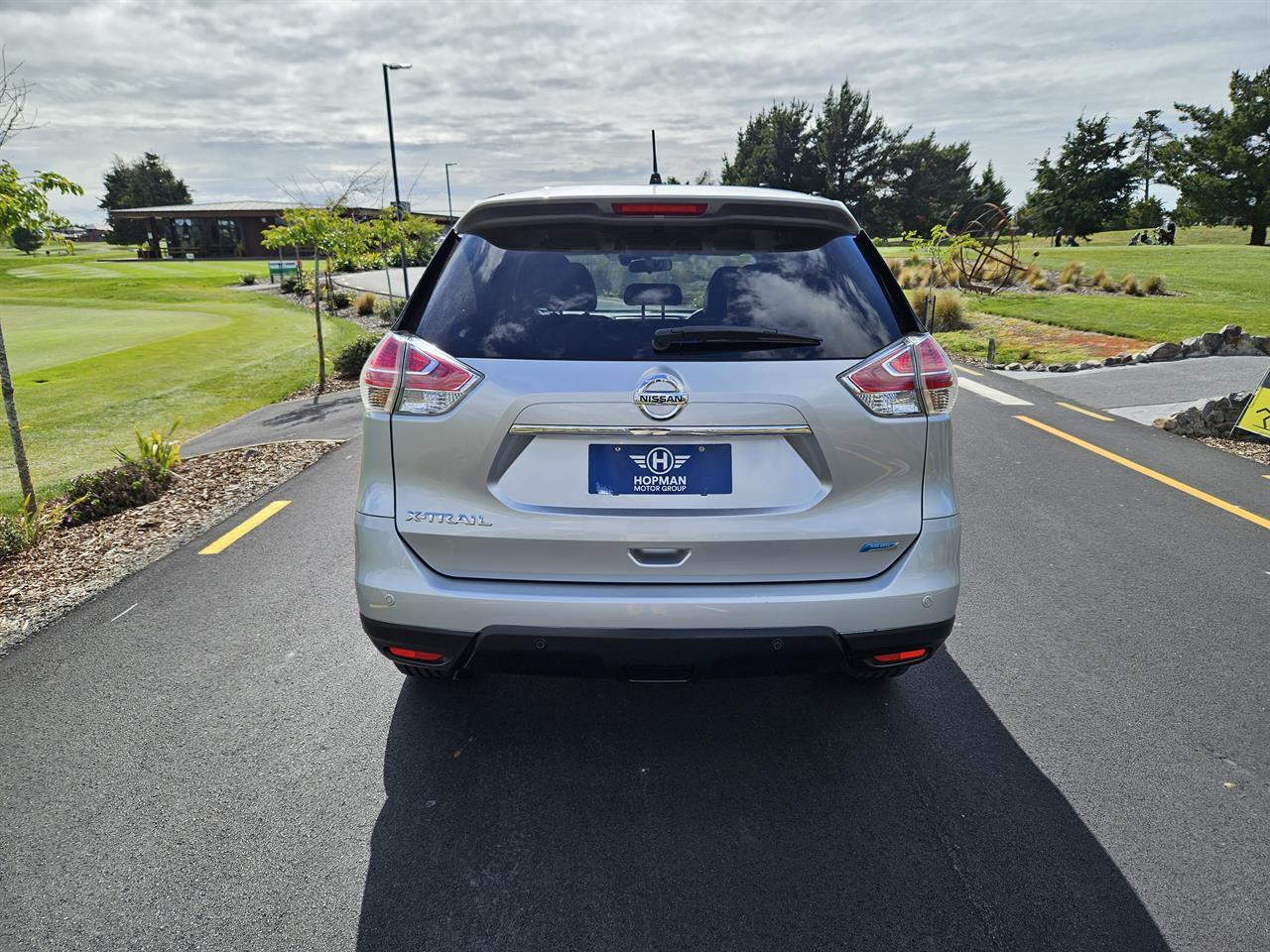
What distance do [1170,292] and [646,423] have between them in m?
29.3

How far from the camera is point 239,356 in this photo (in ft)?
63.7

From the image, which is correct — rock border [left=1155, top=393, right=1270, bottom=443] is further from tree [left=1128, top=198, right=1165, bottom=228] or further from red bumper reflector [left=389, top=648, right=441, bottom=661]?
tree [left=1128, top=198, right=1165, bottom=228]

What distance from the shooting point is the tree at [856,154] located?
248 feet

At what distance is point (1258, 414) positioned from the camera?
7.57 metres

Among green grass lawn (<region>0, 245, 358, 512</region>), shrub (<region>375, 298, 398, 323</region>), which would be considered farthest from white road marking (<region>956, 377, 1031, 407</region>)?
shrub (<region>375, 298, 398, 323</region>)

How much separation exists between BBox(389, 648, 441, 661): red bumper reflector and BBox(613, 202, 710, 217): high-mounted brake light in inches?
57.8

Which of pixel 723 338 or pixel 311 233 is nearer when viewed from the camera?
pixel 723 338

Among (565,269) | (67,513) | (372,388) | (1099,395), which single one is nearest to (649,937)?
(372,388)

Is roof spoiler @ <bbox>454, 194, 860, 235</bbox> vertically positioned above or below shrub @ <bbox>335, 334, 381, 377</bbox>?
above

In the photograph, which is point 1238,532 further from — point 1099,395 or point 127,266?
point 127,266

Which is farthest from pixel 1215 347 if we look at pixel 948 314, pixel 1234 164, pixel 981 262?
pixel 1234 164

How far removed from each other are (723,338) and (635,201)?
522 mm

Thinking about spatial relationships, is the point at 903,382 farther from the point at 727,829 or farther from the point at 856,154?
the point at 856,154

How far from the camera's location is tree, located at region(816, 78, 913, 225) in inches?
2977
